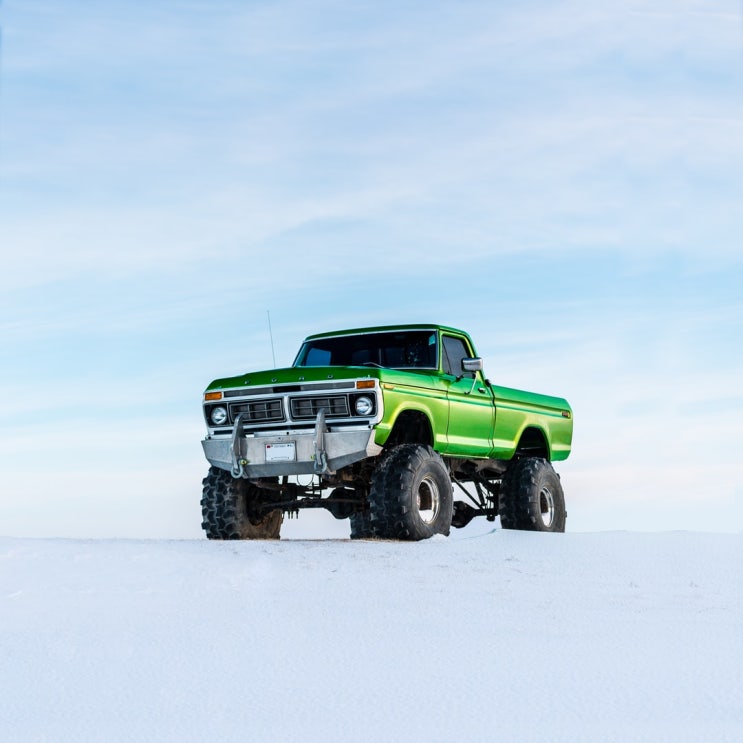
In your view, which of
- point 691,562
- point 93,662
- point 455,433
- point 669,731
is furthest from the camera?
point 455,433

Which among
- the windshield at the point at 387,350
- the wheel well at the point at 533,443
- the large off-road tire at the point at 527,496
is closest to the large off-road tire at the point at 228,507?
the windshield at the point at 387,350

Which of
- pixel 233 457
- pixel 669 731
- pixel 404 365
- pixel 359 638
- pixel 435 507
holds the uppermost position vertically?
pixel 404 365

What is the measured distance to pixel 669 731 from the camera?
562 cm

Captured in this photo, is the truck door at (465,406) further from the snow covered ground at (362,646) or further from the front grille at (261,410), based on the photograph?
the snow covered ground at (362,646)

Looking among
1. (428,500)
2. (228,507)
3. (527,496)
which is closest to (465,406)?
(428,500)

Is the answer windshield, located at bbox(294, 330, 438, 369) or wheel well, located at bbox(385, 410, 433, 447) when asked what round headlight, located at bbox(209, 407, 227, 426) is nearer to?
windshield, located at bbox(294, 330, 438, 369)

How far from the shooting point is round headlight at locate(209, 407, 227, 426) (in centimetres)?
1315

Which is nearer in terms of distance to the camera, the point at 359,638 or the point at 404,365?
the point at 359,638

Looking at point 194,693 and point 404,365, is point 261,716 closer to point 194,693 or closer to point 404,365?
point 194,693

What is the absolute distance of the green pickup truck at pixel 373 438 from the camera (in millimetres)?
12234

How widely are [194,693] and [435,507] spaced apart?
6759mm

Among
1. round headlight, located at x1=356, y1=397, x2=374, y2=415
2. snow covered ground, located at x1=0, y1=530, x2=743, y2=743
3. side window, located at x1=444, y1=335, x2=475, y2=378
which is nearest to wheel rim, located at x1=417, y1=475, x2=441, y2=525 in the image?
round headlight, located at x1=356, y1=397, x2=374, y2=415

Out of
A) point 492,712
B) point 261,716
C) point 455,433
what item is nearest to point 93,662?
point 261,716

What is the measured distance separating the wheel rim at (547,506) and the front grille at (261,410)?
4.57 metres
